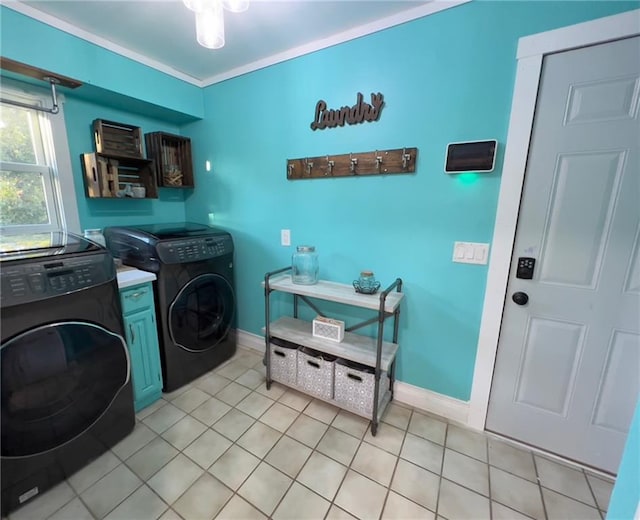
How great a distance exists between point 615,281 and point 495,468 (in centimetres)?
111

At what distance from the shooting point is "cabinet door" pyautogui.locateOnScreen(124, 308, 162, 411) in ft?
5.38

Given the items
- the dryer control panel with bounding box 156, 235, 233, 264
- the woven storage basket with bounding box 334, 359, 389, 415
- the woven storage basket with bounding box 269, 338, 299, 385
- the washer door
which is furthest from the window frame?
the woven storage basket with bounding box 334, 359, 389, 415

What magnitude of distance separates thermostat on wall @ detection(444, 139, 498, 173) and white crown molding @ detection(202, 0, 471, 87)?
71 centimetres

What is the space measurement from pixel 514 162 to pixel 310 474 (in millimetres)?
1894

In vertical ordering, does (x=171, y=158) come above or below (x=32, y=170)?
above

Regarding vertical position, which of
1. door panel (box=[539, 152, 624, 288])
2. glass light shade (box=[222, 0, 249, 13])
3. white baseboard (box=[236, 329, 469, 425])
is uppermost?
glass light shade (box=[222, 0, 249, 13])

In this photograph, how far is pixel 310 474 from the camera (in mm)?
1361

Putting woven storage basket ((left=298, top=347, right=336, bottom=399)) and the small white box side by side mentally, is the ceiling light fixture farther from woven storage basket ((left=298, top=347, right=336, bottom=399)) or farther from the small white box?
woven storage basket ((left=298, top=347, right=336, bottom=399))

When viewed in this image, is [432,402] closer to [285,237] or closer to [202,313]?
[285,237]

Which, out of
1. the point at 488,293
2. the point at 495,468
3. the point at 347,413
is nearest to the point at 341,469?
the point at 347,413

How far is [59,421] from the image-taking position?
1217 mm

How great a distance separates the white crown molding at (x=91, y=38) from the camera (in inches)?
56.9

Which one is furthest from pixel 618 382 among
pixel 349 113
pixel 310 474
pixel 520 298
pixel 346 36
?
pixel 346 36

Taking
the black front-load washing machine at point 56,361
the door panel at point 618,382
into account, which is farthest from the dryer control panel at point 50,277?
the door panel at point 618,382
